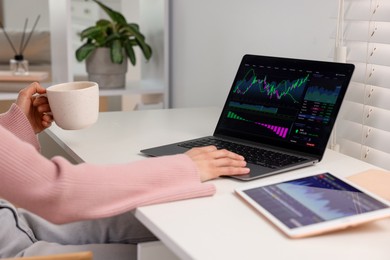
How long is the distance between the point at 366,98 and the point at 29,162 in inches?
32.0

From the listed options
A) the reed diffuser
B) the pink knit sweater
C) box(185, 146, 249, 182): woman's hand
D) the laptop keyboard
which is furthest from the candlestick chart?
the reed diffuser

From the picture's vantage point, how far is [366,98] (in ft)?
4.44

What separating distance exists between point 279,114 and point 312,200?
15.5 inches

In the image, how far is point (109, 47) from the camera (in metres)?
2.27

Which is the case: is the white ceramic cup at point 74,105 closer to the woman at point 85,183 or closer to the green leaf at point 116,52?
the woman at point 85,183

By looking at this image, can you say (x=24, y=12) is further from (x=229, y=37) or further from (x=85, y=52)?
(x=229, y=37)

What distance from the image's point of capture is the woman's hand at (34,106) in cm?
134

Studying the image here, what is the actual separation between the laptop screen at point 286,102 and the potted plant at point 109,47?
96 centimetres

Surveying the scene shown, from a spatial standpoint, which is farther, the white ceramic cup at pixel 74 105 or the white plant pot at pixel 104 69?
the white plant pot at pixel 104 69

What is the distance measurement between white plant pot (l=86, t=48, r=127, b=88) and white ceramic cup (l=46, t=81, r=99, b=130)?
3.22 ft

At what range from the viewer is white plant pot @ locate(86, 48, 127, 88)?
2.25m

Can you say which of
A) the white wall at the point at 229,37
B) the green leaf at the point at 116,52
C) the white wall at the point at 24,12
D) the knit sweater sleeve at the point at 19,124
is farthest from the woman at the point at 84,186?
the white wall at the point at 24,12

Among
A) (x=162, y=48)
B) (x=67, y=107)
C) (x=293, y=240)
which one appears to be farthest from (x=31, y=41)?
(x=293, y=240)

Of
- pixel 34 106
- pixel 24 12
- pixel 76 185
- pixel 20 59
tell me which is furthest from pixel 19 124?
pixel 24 12
